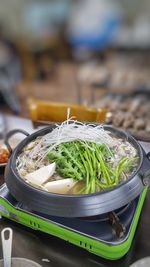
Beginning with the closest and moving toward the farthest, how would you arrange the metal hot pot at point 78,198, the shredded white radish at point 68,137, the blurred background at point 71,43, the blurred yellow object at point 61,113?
the metal hot pot at point 78,198 → the shredded white radish at point 68,137 → the blurred yellow object at point 61,113 → the blurred background at point 71,43

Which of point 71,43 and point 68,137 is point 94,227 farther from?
point 71,43

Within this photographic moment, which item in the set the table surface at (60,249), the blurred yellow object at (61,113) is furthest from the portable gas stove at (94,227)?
the blurred yellow object at (61,113)

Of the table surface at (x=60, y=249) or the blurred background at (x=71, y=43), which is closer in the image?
the table surface at (x=60, y=249)

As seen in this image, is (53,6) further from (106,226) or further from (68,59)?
(106,226)

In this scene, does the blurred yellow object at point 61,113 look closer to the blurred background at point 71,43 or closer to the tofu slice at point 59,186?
the tofu slice at point 59,186

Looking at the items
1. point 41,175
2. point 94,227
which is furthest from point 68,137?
point 94,227

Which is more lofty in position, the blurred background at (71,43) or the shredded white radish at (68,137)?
the shredded white radish at (68,137)

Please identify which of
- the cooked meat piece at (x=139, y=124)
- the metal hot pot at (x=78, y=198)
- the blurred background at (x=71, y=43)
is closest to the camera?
the metal hot pot at (x=78, y=198)
